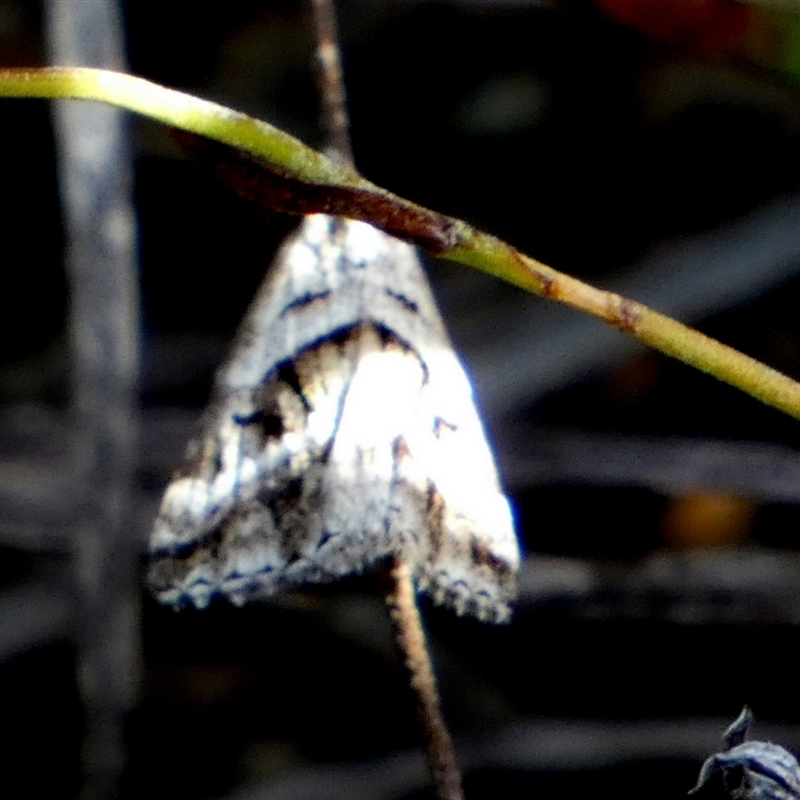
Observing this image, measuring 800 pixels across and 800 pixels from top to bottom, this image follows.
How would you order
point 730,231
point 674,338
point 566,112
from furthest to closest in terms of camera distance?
point 566,112, point 730,231, point 674,338

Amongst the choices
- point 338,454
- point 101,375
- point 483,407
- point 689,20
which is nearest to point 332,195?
point 338,454

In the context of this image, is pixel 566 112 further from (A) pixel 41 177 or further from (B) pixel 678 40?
(B) pixel 678 40

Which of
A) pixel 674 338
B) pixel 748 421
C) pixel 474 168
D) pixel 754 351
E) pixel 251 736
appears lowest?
pixel 674 338

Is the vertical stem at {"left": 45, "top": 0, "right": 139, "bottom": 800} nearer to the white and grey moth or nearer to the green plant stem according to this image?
the white and grey moth

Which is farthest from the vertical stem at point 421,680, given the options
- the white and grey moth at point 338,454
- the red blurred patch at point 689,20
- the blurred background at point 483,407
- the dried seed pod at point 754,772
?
the blurred background at point 483,407

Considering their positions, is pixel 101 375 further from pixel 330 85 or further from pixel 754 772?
pixel 754 772

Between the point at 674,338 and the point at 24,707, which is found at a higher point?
the point at 24,707

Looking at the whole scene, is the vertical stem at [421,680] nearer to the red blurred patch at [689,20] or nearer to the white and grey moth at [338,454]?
the white and grey moth at [338,454]

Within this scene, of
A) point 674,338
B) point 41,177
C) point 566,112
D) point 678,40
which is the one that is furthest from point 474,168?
point 674,338
